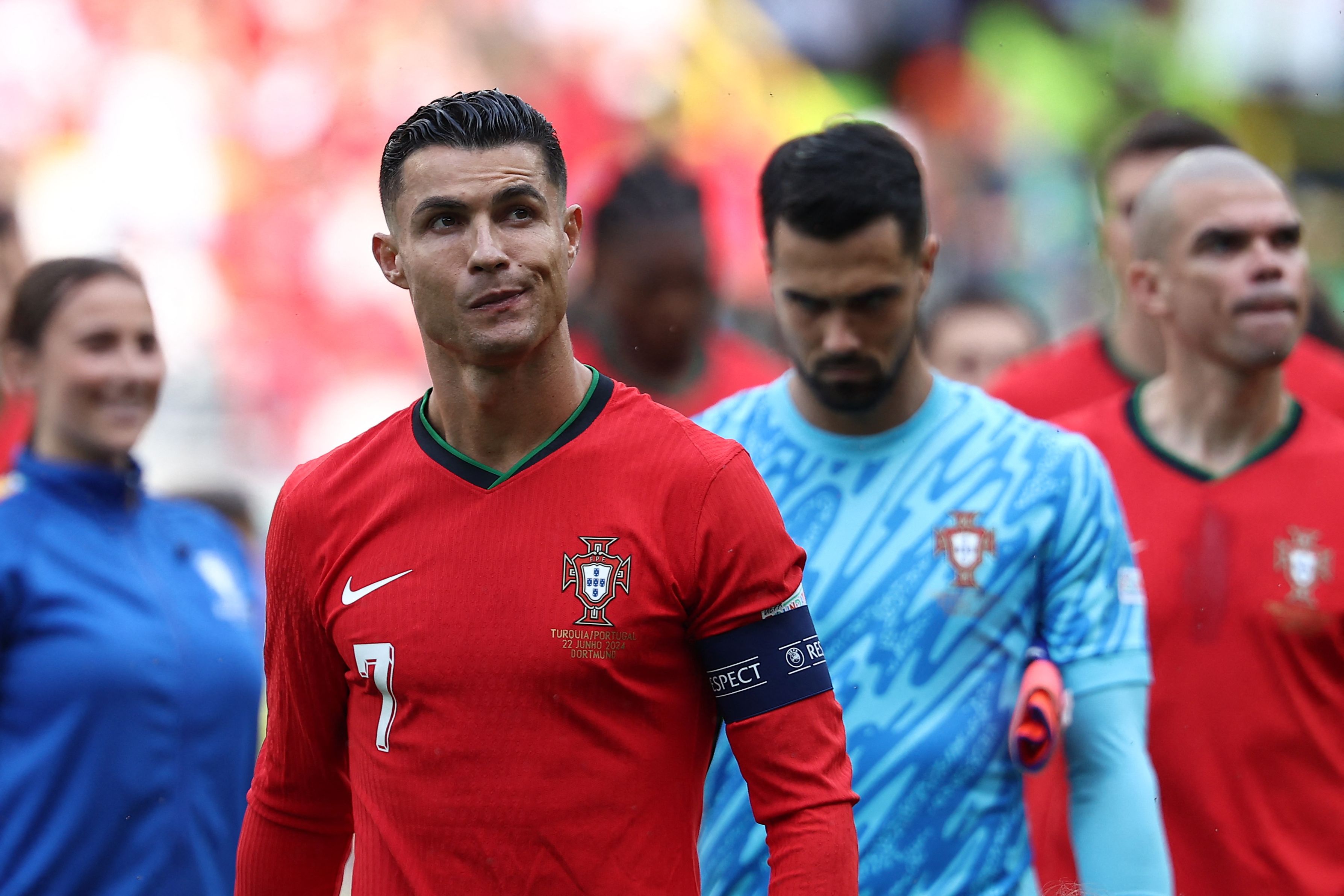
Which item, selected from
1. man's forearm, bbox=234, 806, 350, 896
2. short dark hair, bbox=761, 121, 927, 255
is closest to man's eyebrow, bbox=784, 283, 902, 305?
short dark hair, bbox=761, 121, 927, 255

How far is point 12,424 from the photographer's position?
6.40m

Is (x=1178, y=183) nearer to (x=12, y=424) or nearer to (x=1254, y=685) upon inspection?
(x=1254, y=685)

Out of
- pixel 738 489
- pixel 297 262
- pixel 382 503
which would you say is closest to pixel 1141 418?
pixel 738 489

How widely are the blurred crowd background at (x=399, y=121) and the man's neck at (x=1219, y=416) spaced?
24.4ft

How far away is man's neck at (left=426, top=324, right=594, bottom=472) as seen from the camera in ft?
8.28

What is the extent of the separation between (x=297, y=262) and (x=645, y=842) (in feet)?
36.5

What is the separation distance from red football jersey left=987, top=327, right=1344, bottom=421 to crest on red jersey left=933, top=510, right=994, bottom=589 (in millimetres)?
1465

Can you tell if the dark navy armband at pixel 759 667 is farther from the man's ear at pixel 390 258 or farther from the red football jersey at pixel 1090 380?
the red football jersey at pixel 1090 380

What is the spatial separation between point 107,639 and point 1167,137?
354cm

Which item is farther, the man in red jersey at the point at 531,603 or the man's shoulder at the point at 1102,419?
the man's shoulder at the point at 1102,419

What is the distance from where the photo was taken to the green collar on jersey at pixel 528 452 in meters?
2.50

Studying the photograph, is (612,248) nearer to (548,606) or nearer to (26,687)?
(26,687)

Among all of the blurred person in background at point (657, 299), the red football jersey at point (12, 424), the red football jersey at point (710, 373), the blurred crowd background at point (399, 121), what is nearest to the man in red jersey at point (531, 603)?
the red football jersey at point (710, 373)

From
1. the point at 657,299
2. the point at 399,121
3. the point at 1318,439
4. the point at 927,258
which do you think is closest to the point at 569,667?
the point at 927,258
